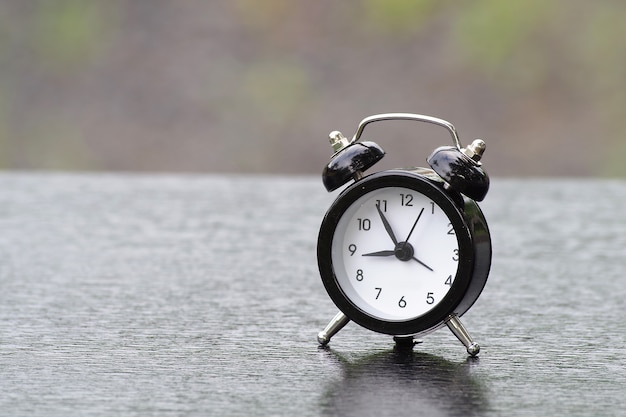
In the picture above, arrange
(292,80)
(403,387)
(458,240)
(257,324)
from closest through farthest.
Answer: (403,387), (458,240), (257,324), (292,80)

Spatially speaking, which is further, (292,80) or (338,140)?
(292,80)

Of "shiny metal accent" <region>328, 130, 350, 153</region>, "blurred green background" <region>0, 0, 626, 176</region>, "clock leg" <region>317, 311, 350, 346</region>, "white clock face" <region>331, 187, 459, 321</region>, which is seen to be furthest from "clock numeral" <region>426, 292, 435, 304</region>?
"blurred green background" <region>0, 0, 626, 176</region>

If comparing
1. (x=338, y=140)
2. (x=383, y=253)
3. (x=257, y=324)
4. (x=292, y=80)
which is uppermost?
(x=292, y=80)

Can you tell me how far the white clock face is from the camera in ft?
4.13

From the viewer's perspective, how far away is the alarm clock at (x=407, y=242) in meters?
1.24

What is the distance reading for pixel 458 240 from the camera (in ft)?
4.06

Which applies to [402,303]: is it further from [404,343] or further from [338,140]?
[338,140]

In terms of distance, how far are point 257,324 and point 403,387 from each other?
0.37m

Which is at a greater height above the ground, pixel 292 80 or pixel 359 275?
pixel 292 80

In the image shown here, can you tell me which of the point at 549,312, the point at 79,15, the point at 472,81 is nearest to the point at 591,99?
the point at 472,81

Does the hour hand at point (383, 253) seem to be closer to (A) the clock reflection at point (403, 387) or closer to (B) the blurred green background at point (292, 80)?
(A) the clock reflection at point (403, 387)

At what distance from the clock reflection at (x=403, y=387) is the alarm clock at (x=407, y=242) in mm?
41

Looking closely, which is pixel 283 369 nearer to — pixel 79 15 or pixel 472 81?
pixel 472 81

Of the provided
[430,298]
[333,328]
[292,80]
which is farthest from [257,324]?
[292,80]
